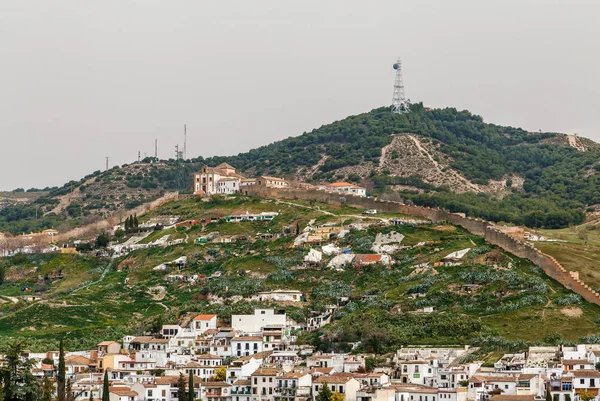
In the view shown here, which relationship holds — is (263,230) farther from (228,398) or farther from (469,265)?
(228,398)

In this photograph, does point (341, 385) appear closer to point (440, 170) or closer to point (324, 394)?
point (324, 394)

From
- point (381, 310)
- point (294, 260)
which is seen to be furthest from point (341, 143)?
point (381, 310)

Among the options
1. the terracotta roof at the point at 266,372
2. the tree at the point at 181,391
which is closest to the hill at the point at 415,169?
the terracotta roof at the point at 266,372

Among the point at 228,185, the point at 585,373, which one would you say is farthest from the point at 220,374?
the point at 228,185

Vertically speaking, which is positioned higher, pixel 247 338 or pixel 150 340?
pixel 247 338

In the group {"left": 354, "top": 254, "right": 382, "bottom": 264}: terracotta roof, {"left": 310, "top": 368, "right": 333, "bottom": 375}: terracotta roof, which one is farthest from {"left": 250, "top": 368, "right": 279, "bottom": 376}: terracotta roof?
{"left": 354, "top": 254, "right": 382, "bottom": 264}: terracotta roof

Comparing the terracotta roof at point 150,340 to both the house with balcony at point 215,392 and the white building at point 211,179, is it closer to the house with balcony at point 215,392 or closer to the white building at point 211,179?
the house with balcony at point 215,392

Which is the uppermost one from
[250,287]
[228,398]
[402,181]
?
[402,181]
